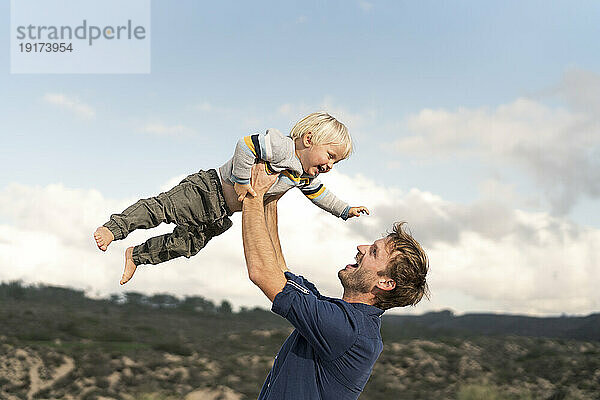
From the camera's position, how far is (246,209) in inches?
138

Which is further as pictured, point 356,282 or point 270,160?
point 356,282

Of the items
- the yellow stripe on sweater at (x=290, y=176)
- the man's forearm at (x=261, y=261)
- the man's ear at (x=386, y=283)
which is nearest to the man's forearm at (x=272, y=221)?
the yellow stripe on sweater at (x=290, y=176)

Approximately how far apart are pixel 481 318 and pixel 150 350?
16323 mm

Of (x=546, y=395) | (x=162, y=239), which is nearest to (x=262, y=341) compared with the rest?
(x=546, y=395)

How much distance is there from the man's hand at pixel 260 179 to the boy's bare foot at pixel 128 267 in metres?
1.05

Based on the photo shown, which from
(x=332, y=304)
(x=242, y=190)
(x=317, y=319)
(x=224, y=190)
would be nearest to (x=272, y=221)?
(x=224, y=190)

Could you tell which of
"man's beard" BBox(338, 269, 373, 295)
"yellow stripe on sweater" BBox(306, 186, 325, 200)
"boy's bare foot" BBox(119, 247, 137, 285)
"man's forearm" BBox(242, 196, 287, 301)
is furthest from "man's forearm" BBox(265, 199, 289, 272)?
"boy's bare foot" BBox(119, 247, 137, 285)

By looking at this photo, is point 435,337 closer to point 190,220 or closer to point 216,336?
point 216,336

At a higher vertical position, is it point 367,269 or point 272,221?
point 272,221

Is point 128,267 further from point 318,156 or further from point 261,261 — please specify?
point 318,156

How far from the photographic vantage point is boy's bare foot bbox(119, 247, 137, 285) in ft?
13.2

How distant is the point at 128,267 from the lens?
13.4 feet

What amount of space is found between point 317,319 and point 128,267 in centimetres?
142

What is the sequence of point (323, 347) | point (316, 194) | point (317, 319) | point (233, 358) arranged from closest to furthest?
point (317, 319) < point (323, 347) < point (316, 194) < point (233, 358)
